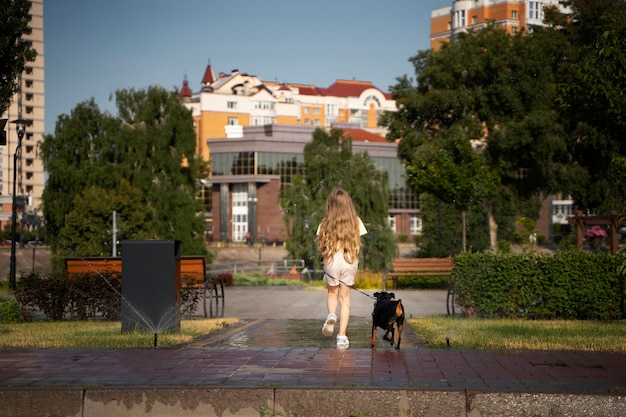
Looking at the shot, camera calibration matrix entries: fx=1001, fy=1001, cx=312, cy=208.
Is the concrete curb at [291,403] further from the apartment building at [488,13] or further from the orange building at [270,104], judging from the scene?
the apartment building at [488,13]

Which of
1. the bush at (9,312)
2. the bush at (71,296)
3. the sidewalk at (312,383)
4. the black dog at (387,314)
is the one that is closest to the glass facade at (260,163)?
the bush at (71,296)

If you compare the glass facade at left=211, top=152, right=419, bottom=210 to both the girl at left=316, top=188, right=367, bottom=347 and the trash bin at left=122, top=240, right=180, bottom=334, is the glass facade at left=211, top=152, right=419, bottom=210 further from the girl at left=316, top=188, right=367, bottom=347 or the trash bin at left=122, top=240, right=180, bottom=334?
the girl at left=316, top=188, right=367, bottom=347

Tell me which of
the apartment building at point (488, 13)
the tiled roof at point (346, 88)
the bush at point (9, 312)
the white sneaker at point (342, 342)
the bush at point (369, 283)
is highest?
the apartment building at point (488, 13)

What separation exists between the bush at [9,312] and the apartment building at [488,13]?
115 m

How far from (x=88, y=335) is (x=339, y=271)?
346 cm

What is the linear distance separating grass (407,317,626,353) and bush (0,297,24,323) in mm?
6185

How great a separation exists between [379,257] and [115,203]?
12.6m

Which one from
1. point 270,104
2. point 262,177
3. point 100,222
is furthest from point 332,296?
point 270,104

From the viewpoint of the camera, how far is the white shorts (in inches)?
433

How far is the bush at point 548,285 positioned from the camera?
50.4 feet

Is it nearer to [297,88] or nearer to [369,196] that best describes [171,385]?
[369,196]

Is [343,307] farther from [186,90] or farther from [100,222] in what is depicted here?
[186,90]

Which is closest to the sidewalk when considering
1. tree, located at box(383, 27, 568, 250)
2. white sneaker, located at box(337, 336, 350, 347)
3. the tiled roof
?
white sneaker, located at box(337, 336, 350, 347)

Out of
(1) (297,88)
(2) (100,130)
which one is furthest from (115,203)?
(1) (297,88)
